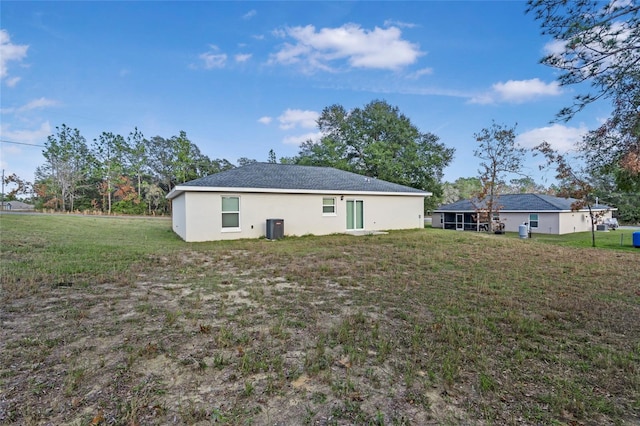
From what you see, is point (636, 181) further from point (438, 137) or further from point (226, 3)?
point (438, 137)

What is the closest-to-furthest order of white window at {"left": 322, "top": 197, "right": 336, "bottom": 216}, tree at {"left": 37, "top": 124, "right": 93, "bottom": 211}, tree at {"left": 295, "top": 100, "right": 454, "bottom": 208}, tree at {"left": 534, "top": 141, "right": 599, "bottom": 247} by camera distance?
white window at {"left": 322, "top": 197, "right": 336, "bottom": 216}, tree at {"left": 534, "top": 141, "right": 599, "bottom": 247}, tree at {"left": 295, "top": 100, "right": 454, "bottom": 208}, tree at {"left": 37, "top": 124, "right": 93, "bottom": 211}

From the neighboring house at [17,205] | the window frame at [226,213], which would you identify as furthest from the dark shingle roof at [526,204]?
the neighboring house at [17,205]

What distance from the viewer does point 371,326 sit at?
12.0 ft

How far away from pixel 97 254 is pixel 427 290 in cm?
784

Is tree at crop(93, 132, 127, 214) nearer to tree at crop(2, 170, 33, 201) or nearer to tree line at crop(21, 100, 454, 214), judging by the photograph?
tree line at crop(21, 100, 454, 214)

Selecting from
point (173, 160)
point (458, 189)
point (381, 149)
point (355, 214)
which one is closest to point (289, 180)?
point (355, 214)

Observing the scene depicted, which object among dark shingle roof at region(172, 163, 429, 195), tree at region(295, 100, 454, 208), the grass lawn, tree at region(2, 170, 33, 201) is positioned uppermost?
tree at region(295, 100, 454, 208)

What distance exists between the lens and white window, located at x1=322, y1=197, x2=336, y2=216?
46.3 ft

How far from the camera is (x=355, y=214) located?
49.0ft

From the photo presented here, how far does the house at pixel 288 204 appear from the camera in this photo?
11.7 meters

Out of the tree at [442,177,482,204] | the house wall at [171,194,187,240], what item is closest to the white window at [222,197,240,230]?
the house wall at [171,194,187,240]

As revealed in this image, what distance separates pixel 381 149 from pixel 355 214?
44.9ft

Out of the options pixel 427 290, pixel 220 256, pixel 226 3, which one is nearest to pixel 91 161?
pixel 226 3

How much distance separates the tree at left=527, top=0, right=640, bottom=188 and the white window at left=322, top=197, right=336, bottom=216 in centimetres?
1050
